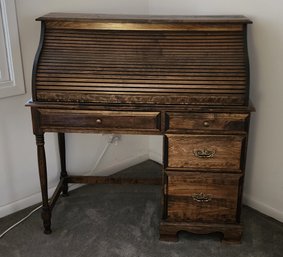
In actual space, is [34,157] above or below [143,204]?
above

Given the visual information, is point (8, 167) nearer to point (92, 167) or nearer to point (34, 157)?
point (34, 157)

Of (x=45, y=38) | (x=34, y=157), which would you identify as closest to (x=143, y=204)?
(x=34, y=157)

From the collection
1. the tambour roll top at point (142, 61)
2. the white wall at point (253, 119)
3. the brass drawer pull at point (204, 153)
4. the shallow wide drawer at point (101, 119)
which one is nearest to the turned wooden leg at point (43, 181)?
the shallow wide drawer at point (101, 119)

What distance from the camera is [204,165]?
6.30 feet

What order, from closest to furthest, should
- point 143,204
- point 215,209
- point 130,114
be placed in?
point 130,114 < point 215,209 < point 143,204

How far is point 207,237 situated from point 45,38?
1.38 meters

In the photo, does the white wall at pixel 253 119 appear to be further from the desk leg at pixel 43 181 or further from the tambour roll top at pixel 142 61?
the desk leg at pixel 43 181

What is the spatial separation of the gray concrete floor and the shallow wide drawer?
65cm

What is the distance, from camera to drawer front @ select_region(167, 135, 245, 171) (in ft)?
6.11

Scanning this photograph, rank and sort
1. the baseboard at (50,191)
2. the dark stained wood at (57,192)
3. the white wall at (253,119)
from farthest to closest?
the baseboard at (50,191) → the dark stained wood at (57,192) → the white wall at (253,119)

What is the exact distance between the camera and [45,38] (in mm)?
1934

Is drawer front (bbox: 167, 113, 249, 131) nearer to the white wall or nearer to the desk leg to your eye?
the white wall

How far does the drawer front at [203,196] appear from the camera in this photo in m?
1.94

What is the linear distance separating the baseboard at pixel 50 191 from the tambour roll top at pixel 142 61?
0.84 meters
